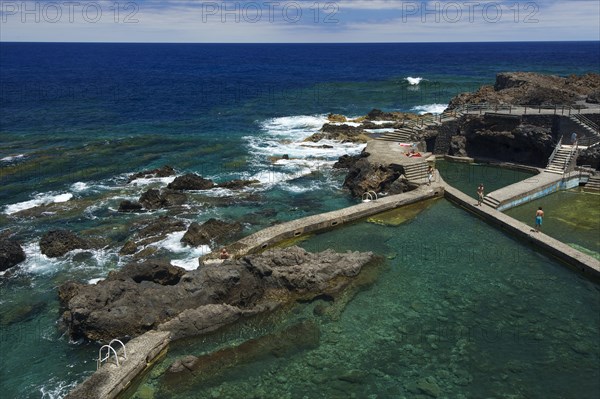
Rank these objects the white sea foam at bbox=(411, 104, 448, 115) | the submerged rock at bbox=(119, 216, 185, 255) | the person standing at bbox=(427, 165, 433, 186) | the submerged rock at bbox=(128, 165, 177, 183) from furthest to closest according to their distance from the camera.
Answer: the white sea foam at bbox=(411, 104, 448, 115), the submerged rock at bbox=(128, 165, 177, 183), the person standing at bbox=(427, 165, 433, 186), the submerged rock at bbox=(119, 216, 185, 255)

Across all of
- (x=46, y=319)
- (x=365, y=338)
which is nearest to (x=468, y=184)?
(x=365, y=338)

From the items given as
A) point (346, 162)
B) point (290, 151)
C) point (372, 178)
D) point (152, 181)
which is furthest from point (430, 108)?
point (152, 181)

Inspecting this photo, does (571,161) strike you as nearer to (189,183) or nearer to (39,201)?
(189,183)

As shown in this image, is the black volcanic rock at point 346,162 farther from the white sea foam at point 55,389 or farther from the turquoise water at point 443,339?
the white sea foam at point 55,389

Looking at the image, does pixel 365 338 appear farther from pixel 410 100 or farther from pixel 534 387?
pixel 410 100

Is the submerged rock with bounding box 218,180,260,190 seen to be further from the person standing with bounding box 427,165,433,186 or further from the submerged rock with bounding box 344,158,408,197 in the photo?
the person standing with bounding box 427,165,433,186

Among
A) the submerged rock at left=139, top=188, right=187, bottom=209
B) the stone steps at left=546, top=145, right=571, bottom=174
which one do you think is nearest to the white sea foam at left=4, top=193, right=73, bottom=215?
the submerged rock at left=139, top=188, right=187, bottom=209
